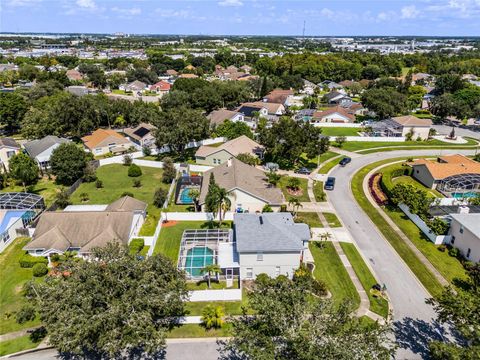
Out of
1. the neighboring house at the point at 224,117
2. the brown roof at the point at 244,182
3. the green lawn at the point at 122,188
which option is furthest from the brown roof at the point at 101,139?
the brown roof at the point at 244,182

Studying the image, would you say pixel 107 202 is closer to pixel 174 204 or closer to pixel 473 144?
pixel 174 204

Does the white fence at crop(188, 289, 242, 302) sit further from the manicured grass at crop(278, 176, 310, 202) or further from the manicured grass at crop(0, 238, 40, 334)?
the manicured grass at crop(278, 176, 310, 202)

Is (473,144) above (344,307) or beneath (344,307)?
beneath

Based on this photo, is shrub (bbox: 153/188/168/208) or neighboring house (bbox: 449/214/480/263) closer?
neighboring house (bbox: 449/214/480/263)

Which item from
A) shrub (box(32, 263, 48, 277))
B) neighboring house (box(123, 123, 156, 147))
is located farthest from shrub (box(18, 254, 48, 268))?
neighboring house (box(123, 123, 156, 147))

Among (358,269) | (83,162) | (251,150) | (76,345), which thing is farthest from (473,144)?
(76,345)

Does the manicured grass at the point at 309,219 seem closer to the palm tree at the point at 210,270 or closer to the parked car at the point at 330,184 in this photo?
the parked car at the point at 330,184
